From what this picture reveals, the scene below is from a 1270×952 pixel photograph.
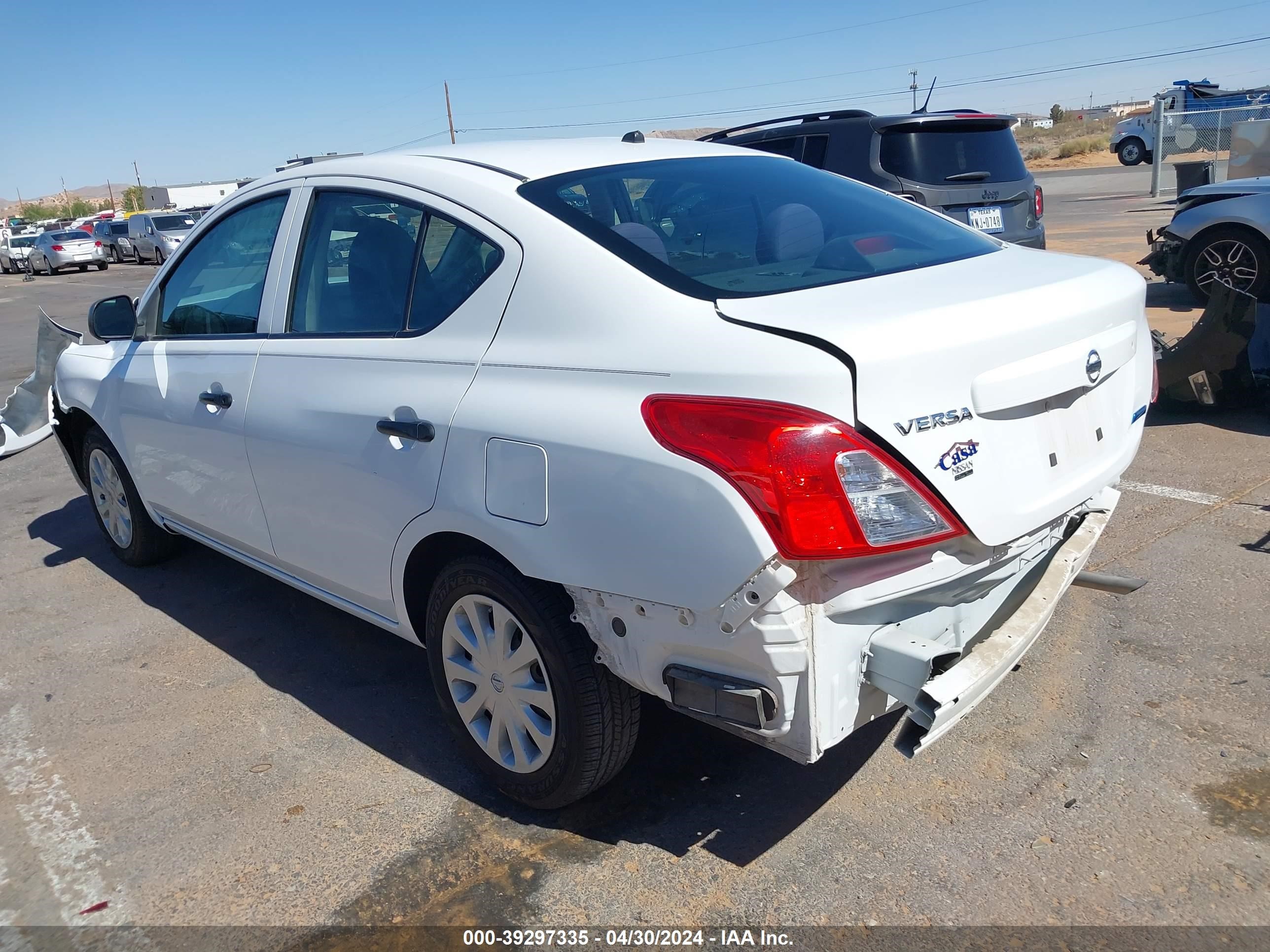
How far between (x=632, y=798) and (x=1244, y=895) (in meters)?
1.57

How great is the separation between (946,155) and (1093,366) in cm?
592

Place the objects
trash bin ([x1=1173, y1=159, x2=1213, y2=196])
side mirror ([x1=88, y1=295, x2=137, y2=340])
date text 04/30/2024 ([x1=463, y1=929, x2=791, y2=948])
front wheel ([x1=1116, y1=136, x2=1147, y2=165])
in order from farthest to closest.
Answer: front wheel ([x1=1116, y1=136, x2=1147, y2=165]) < trash bin ([x1=1173, y1=159, x2=1213, y2=196]) < side mirror ([x1=88, y1=295, x2=137, y2=340]) < date text 04/30/2024 ([x1=463, y1=929, x2=791, y2=948])

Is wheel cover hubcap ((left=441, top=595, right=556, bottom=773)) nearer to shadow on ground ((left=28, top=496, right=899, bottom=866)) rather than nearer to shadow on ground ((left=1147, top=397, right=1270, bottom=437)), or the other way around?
shadow on ground ((left=28, top=496, right=899, bottom=866))

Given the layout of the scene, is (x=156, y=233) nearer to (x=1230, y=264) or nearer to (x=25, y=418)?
(x=25, y=418)

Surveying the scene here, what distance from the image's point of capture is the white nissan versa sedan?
7.36ft

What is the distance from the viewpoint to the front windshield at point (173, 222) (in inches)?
1221

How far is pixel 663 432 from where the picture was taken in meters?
2.33

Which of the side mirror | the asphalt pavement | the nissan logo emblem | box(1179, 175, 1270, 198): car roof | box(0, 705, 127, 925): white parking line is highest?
the side mirror

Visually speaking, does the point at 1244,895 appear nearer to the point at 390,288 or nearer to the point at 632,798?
the point at 632,798

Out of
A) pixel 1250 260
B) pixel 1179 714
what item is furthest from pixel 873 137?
pixel 1179 714

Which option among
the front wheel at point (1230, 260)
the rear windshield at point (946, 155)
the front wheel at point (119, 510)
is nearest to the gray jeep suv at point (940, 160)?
the rear windshield at point (946, 155)

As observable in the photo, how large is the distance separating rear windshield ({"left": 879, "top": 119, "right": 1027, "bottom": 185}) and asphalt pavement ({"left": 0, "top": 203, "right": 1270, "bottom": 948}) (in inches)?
171

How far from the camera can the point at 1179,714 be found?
3252 millimetres

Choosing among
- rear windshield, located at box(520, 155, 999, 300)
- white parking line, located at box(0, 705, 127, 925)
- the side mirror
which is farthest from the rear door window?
white parking line, located at box(0, 705, 127, 925)
